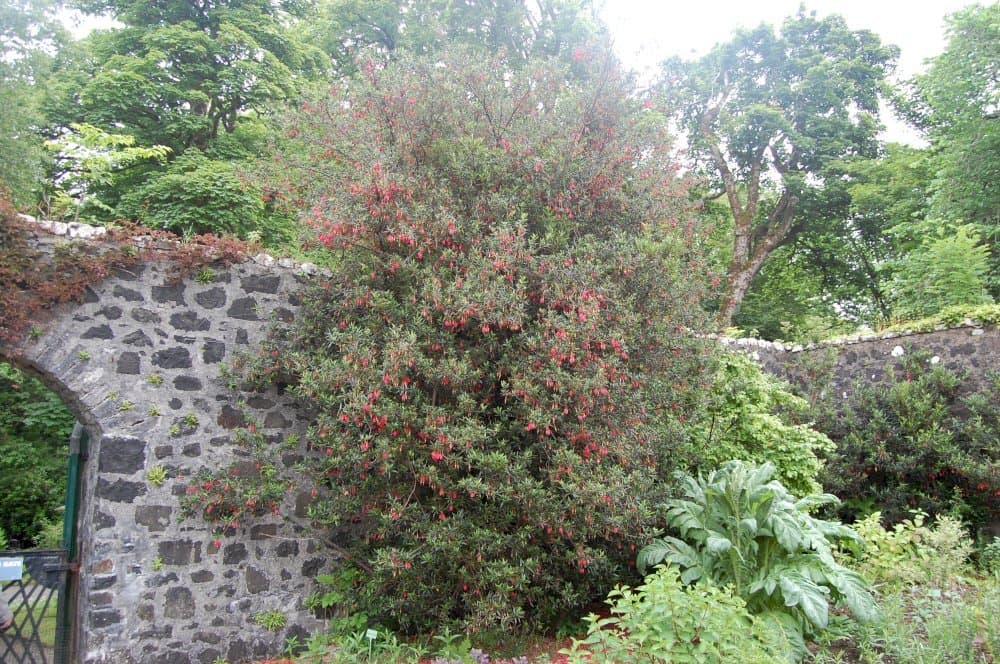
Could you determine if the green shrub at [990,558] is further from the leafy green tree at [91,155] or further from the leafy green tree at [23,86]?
the leafy green tree at [23,86]

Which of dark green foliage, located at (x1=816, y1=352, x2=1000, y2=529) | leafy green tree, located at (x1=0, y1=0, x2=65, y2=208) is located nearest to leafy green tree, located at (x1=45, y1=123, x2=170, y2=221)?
leafy green tree, located at (x1=0, y1=0, x2=65, y2=208)

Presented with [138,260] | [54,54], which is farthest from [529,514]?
[54,54]

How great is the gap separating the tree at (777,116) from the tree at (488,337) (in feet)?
33.6

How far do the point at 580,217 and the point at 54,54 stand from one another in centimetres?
1273

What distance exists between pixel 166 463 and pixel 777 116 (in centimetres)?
1493

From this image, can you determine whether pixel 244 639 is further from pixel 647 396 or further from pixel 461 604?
pixel 647 396

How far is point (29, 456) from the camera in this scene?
9.88m

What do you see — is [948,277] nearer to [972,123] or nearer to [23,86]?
[972,123]

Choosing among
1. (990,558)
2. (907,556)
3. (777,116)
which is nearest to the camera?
(907,556)

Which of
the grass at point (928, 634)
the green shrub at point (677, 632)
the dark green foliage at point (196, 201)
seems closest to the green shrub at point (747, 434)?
the grass at point (928, 634)

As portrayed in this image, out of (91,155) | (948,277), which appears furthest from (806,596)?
(91,155)

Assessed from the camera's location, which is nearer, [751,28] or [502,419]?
[502,419]

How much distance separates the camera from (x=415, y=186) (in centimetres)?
461

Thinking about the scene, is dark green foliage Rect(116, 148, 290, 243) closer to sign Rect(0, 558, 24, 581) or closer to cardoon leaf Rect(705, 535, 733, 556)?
sign Rect(0, 558, 24, 581)
